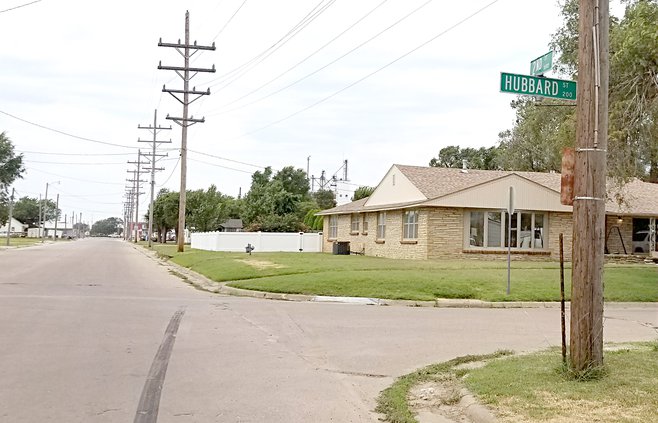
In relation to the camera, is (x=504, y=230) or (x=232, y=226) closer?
(x=504, y=230)

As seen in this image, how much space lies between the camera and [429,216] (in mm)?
29281

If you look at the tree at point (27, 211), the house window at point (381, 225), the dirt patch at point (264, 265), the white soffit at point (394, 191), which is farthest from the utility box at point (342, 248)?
the tree at point (27, 211)

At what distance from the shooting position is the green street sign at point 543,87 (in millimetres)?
8664

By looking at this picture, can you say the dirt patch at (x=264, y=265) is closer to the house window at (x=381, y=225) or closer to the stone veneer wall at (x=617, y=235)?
the house window at (x=381, y=225)

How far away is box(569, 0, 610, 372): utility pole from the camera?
7.18 metres

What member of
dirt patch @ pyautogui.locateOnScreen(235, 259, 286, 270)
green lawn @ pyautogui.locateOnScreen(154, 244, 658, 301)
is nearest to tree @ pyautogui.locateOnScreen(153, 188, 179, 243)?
dirt patch @ pyautogui.locateOnScreen(235, 259, 286, 270)

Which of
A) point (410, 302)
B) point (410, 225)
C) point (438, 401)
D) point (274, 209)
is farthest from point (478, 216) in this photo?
point (274, 209)

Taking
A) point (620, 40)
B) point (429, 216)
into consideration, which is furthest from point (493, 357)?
point (429, 216)

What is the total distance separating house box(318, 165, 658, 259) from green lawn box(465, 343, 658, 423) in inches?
804

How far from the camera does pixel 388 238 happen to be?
33.8 meters

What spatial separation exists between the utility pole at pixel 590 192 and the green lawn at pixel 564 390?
392 millimetres

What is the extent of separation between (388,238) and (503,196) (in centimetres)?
654

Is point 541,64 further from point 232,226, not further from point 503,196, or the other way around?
point 232,226

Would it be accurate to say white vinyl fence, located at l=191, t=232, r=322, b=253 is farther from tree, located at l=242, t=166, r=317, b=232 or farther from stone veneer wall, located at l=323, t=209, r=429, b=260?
tree, located at l=242, t=166, r=317, b=232
